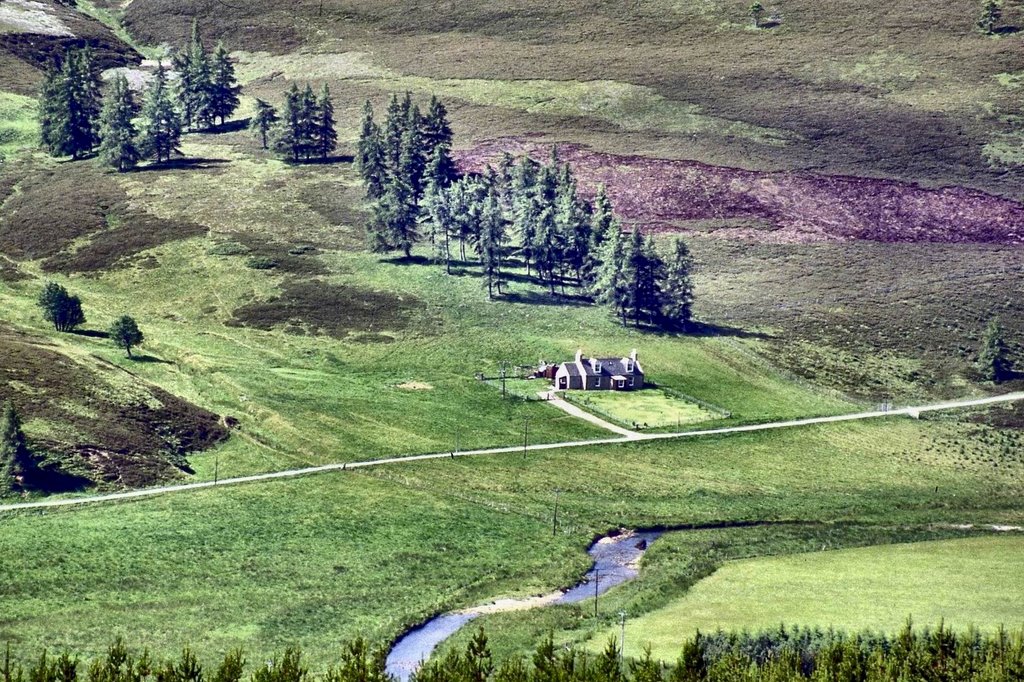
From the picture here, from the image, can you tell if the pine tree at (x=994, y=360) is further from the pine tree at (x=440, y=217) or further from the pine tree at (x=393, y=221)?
the pine tree at (x=393, y=221)

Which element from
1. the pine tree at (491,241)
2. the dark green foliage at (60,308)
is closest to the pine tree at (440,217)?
the pine tree at (491,241)

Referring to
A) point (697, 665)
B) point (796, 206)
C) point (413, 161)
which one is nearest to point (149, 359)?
point (413, 161)

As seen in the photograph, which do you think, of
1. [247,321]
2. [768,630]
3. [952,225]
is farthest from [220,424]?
[952,225]

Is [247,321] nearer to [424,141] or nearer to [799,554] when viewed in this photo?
[424,141]

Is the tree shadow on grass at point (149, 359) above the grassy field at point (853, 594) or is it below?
above

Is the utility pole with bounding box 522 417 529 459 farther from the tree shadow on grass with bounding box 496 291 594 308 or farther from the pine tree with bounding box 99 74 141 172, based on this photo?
the pine tree with bounding box 99 74 141 172

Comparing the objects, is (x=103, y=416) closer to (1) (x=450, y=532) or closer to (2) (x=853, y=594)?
(1) (x=450, y=532)

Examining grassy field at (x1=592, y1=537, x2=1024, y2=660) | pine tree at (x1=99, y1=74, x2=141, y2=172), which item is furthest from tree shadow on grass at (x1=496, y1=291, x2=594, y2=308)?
grassy field at (x1=592, y1=537, x2=1024, y2=660)
